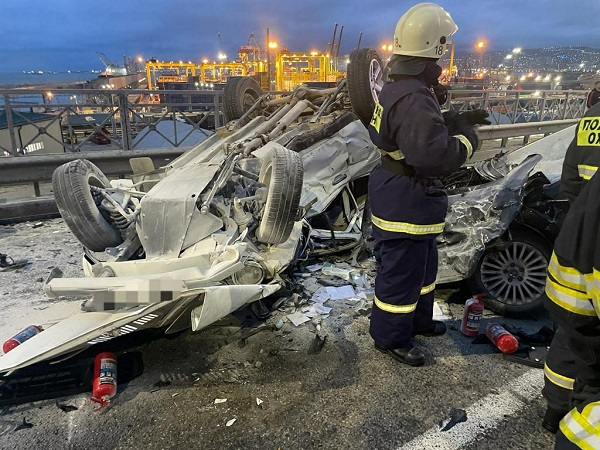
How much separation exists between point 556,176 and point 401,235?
1.65 m

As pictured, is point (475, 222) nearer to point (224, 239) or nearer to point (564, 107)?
point (224, 239)

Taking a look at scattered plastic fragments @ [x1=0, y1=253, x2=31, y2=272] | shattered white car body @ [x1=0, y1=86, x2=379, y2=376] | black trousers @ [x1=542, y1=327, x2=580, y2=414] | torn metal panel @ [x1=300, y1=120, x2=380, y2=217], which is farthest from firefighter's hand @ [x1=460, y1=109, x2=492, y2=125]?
scattered plastic fragments @ [x1=0, y1=253, x2=31, y2=272]

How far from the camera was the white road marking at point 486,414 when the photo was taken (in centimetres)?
195

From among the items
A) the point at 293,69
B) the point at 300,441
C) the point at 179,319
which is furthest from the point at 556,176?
the point at 293,69

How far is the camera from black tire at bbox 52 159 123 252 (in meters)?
2.83

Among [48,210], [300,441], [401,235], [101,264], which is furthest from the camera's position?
[48,210]

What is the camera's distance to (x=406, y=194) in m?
2.36

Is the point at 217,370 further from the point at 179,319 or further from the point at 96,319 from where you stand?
the point at 96,319

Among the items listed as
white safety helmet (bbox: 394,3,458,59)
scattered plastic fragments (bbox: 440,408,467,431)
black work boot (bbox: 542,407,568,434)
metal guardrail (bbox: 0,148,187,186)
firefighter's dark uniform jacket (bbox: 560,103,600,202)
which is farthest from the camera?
metal guardrail (bbox: 0,148,187,186)

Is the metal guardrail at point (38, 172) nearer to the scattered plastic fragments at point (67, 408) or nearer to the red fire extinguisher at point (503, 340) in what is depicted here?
the red fire extinguisher at point (503, 340)

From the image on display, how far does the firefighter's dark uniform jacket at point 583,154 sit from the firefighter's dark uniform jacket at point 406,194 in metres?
0.53

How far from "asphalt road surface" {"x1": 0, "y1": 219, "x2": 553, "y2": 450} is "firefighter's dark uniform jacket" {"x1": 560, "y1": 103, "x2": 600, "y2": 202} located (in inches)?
44.6

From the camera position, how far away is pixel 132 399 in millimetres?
2273

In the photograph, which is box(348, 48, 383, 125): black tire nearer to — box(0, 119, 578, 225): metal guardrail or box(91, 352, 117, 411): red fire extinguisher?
box(0, 119, 578, 225): metal guardrail
